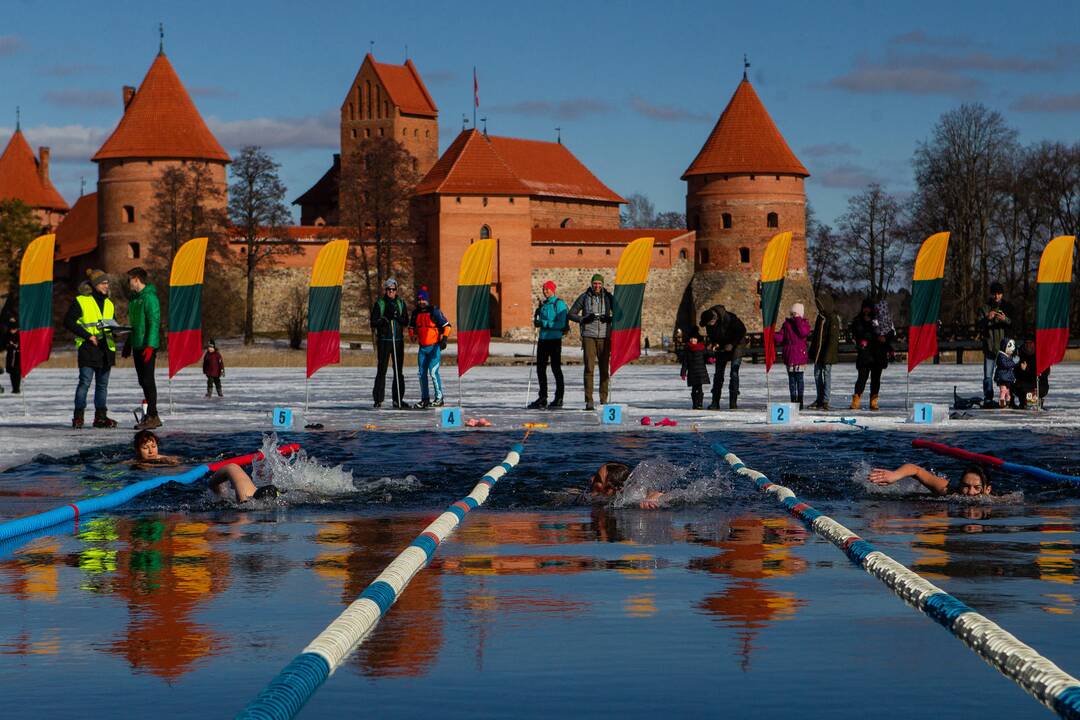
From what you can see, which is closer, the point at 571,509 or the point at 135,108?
the point at 571,509

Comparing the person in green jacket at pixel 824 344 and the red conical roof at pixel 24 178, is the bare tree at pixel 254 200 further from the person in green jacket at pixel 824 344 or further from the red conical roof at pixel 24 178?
the person in green jacket at pixel 824 344

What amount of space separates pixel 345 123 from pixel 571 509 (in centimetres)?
9615

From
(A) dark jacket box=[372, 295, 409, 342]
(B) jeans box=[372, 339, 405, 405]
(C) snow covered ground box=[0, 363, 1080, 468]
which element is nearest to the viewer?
(C) snow covered ground box=[0, 363, 1080, 468]

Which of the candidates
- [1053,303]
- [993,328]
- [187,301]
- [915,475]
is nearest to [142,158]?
[187,301]

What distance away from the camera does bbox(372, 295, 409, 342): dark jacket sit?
20688mm

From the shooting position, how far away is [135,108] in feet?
287

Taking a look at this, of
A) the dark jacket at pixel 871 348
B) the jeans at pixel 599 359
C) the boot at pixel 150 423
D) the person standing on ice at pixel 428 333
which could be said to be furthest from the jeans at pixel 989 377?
the boot at pixel 150 423

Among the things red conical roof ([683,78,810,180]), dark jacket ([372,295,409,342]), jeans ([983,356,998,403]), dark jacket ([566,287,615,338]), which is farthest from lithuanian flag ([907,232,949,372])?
red conical roof ([683,78,810,180])

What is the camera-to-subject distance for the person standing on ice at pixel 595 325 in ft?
64.3

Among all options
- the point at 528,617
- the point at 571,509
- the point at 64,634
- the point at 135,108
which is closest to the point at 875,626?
the point at 528,617

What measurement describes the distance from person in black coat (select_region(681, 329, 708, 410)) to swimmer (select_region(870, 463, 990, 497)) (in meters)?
10.5

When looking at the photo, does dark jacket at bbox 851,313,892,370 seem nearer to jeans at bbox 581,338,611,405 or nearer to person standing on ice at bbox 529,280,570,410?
jeans at bbox 581,338,611,405

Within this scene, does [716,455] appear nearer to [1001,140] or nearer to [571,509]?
[571,509]

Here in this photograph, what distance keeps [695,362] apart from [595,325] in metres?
1.87
